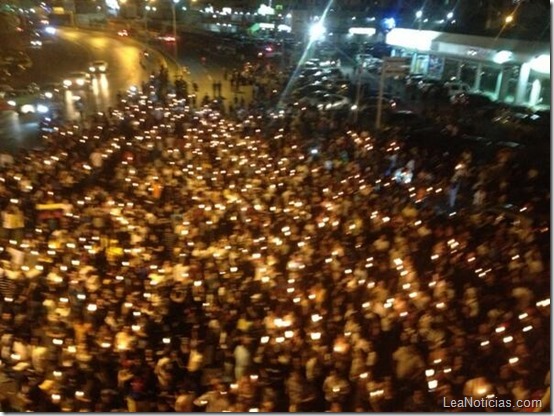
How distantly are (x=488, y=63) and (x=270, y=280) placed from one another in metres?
24.5

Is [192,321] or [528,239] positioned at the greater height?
[528,239]

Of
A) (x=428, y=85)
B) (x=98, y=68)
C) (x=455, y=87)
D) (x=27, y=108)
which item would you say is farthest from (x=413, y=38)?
(x=27, y=108)

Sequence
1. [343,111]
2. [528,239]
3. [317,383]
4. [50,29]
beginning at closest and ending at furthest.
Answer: [317,383], [528,239], [343,111], [50,29]

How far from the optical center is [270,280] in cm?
1157

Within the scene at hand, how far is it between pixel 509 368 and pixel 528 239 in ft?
15.8

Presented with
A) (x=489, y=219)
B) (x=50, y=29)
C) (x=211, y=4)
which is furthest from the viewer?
(x=211, y=4)

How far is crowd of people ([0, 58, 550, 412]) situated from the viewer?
861 centimetres

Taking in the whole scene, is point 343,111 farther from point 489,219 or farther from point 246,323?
point 246,323

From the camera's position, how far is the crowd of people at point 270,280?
8.61 meters

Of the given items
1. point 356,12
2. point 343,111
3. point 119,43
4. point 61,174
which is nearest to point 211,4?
point 356,12

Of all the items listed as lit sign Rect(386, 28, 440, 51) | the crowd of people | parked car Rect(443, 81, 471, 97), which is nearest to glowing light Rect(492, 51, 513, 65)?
parked car Rect(443, 81, 471, 97)

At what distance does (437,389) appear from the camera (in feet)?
26.6

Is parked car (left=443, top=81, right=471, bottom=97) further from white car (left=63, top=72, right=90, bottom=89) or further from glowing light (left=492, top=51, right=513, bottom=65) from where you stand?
white car (left=63, top=72, right=90, bottom=89)

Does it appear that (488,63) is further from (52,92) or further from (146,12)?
(146,12)
